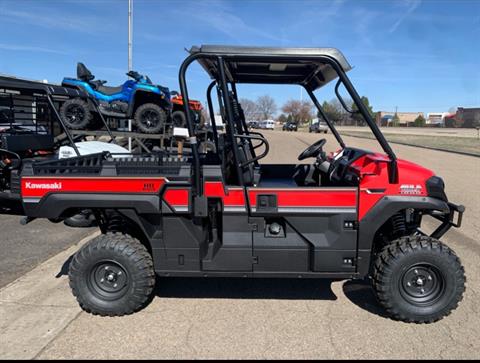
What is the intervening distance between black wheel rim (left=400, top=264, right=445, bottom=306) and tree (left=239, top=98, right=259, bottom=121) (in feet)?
7.66

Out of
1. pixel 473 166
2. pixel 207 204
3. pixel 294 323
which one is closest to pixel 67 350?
pixel 207 204

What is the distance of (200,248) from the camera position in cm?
312

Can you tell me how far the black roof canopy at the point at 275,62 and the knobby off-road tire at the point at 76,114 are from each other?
6550 mm

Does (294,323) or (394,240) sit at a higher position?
(394,240)

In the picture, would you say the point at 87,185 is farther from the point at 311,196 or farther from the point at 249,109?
Result: the point at 249,109

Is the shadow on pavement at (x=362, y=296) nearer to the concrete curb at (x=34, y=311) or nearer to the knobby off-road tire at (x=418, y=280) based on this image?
A: the knobby off-road tire at (x=418, y=280)

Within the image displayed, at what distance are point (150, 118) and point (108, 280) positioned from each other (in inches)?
309

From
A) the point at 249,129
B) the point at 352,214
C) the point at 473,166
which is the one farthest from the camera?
the point at 473,166

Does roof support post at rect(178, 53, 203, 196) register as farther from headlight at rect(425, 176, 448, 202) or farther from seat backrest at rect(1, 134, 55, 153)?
seat backrest at rect(1, 134, 55, 153)

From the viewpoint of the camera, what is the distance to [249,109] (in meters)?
4.73

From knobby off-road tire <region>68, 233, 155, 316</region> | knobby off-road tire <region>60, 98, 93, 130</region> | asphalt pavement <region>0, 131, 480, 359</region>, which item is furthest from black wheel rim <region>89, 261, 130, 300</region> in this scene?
knobby off-road tire <region>60, 98, 93, 130</region>

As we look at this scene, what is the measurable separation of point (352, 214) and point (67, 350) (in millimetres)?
2151

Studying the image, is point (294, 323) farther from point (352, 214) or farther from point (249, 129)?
point (249, 129)

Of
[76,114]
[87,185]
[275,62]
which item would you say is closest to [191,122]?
[275,62]
